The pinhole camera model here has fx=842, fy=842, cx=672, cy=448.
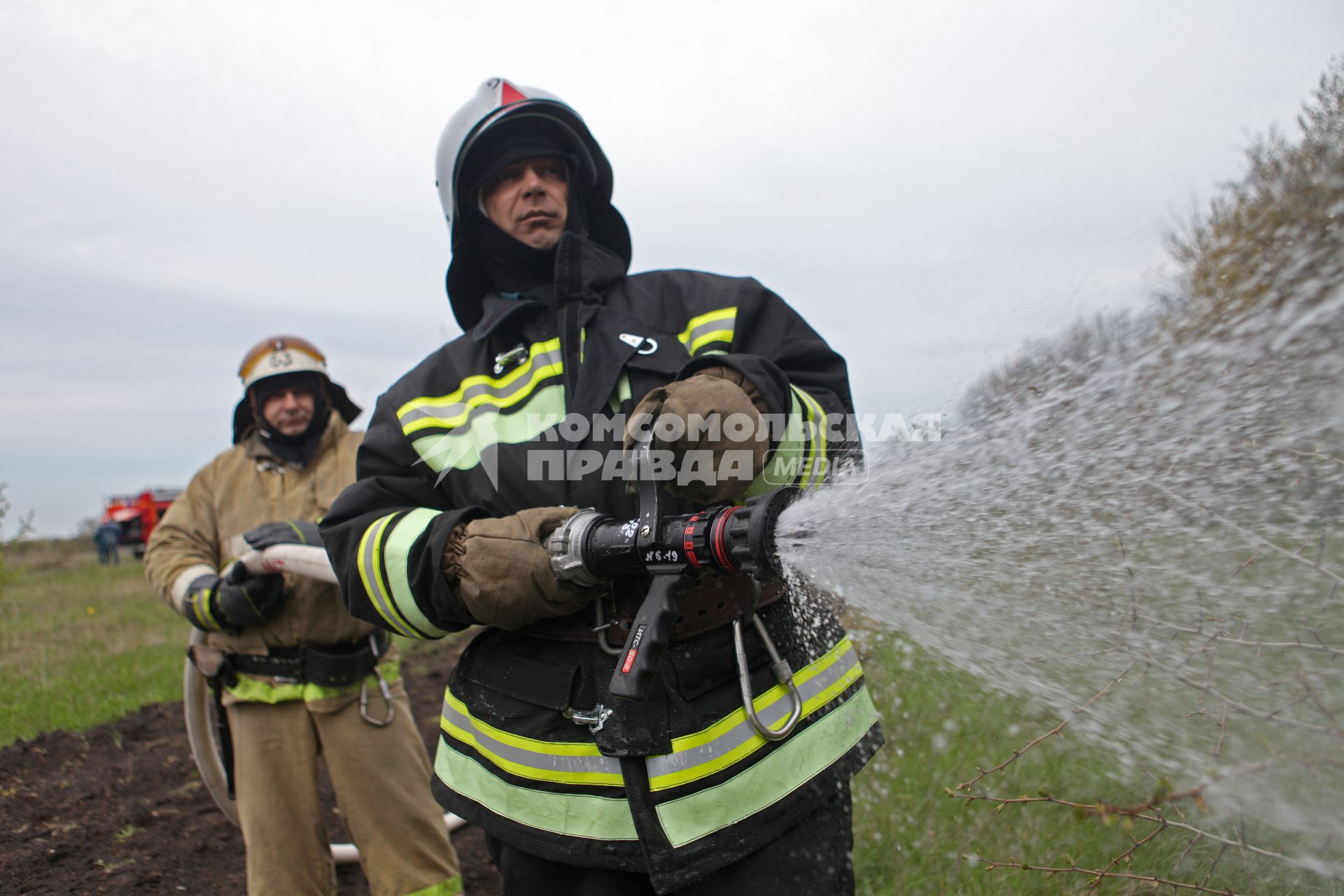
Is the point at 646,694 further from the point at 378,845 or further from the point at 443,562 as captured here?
the point at 378,845

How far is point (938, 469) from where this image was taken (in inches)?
67.9

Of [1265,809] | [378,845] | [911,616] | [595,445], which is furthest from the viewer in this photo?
[378,845]

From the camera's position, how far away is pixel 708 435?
1.55m

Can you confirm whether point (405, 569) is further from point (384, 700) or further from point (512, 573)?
point (384, 700)

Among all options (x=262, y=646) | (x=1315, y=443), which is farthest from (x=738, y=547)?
(x=262, y=646)

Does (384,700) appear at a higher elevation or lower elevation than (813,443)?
lower

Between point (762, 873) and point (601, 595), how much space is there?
62 centimetres

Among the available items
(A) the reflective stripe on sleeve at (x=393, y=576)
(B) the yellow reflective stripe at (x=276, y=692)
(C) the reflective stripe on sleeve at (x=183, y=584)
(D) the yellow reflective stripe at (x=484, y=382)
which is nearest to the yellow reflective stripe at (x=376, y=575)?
(A) the reflective stripe on sleeve at (x=393, y=576)

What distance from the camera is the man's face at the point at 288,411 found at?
3.81 metres

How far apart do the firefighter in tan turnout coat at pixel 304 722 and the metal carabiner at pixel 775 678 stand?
2.24 metres

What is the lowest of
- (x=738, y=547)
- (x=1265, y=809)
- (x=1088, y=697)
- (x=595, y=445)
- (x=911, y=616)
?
(x=1265, y=809)

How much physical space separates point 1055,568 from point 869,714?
20.8 inches

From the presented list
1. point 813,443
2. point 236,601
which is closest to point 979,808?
point 813,443

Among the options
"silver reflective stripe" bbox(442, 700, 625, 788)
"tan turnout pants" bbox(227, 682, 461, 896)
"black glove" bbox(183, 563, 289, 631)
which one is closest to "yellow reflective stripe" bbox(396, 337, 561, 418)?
"silver reflective stripe" bbox(442, 700, 625, 788)
